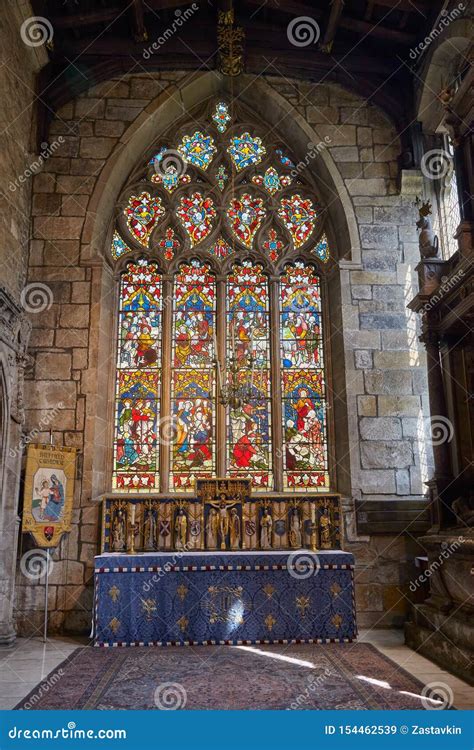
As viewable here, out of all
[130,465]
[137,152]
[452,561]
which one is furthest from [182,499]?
[137,152]

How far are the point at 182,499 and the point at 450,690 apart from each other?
320 cm

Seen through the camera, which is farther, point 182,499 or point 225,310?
point 225,310

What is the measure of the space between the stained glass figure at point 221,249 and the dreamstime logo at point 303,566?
3.45m

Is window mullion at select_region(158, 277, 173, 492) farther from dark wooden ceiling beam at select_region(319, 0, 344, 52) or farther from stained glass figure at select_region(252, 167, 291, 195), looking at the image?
dark wooden ceiling beam at select_region(319, 0, 344, 52)

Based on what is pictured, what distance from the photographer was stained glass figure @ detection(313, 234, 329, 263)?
24.5ft

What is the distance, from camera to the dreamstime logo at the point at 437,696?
11.5 feet

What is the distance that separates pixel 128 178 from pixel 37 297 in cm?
A: 186

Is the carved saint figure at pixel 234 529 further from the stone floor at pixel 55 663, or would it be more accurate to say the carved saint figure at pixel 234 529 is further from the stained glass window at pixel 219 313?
the stone floor at pixel 55 663

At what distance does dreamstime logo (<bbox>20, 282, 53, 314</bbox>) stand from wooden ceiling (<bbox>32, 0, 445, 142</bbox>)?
1.94m

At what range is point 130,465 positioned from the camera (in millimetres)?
6855

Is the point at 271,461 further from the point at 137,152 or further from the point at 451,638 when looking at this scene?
the point at 137,152
